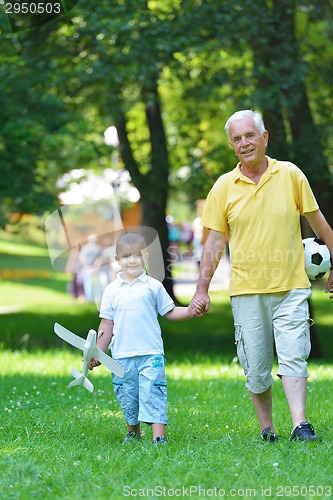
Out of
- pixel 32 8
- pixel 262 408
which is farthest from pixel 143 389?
pixel 32 8

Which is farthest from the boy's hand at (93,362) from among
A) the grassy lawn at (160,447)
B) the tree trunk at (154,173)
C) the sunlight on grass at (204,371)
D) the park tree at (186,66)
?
the tree trunk at (154,173)

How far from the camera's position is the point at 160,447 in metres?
5.30

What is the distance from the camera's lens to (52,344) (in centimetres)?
1440

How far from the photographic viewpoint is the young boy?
18.5ft

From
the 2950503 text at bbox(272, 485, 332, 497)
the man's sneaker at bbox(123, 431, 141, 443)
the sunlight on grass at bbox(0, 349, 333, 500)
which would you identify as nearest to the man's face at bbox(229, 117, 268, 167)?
the sunlight on grass at bbox(0, 349, 333, 500)

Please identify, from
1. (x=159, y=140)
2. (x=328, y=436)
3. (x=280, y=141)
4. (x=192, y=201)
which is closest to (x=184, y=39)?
(x=280, y=141)

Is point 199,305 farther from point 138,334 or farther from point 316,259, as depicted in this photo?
point 316,259

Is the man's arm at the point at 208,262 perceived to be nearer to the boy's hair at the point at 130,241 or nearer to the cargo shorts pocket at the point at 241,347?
the cargo shorts pocket at the point at 241,347

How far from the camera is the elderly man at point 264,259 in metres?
5.58

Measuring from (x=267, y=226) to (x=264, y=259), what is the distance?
0.20 meters

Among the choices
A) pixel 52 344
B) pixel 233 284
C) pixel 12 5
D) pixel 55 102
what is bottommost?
pixel 52 344

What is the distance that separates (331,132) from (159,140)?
4324mm

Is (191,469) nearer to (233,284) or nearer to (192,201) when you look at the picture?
(233,284)

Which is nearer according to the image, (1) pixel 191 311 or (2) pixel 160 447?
(2) pixel 160 447
